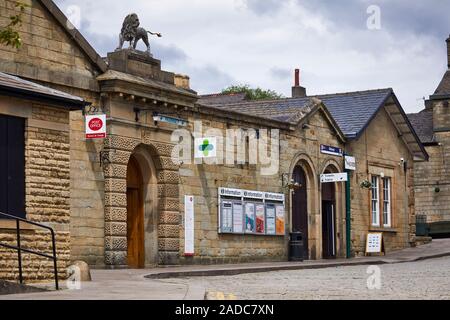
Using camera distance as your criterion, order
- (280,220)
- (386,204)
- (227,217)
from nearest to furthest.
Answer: (227,217)
(280,220)
(386,204)

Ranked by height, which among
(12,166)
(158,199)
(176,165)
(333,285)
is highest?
(176,165)

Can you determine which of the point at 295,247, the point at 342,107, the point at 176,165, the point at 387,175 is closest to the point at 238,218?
the point at 295,247

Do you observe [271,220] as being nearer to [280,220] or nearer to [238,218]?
[280,220]

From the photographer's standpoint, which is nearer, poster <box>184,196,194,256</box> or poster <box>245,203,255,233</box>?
poster <box>184,196,194,256</box>

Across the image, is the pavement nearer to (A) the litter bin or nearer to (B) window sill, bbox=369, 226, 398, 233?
(A) the litter bin

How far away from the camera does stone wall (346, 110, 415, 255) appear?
37.9m

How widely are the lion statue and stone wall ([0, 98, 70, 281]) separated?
27.1 feet

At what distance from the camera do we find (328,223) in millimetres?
36281

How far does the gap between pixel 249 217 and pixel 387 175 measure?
37.9 feet

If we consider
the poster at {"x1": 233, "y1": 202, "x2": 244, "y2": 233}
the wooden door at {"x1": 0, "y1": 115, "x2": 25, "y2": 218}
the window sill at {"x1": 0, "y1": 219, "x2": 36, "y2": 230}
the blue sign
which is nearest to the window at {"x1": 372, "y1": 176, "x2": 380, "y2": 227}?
the blue sign

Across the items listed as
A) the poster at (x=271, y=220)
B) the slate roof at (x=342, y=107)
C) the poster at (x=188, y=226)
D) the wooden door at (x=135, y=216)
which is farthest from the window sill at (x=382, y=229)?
the wooden door at (x=135, y=216)

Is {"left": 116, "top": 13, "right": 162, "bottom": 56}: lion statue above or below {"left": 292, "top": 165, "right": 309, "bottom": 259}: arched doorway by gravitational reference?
above
